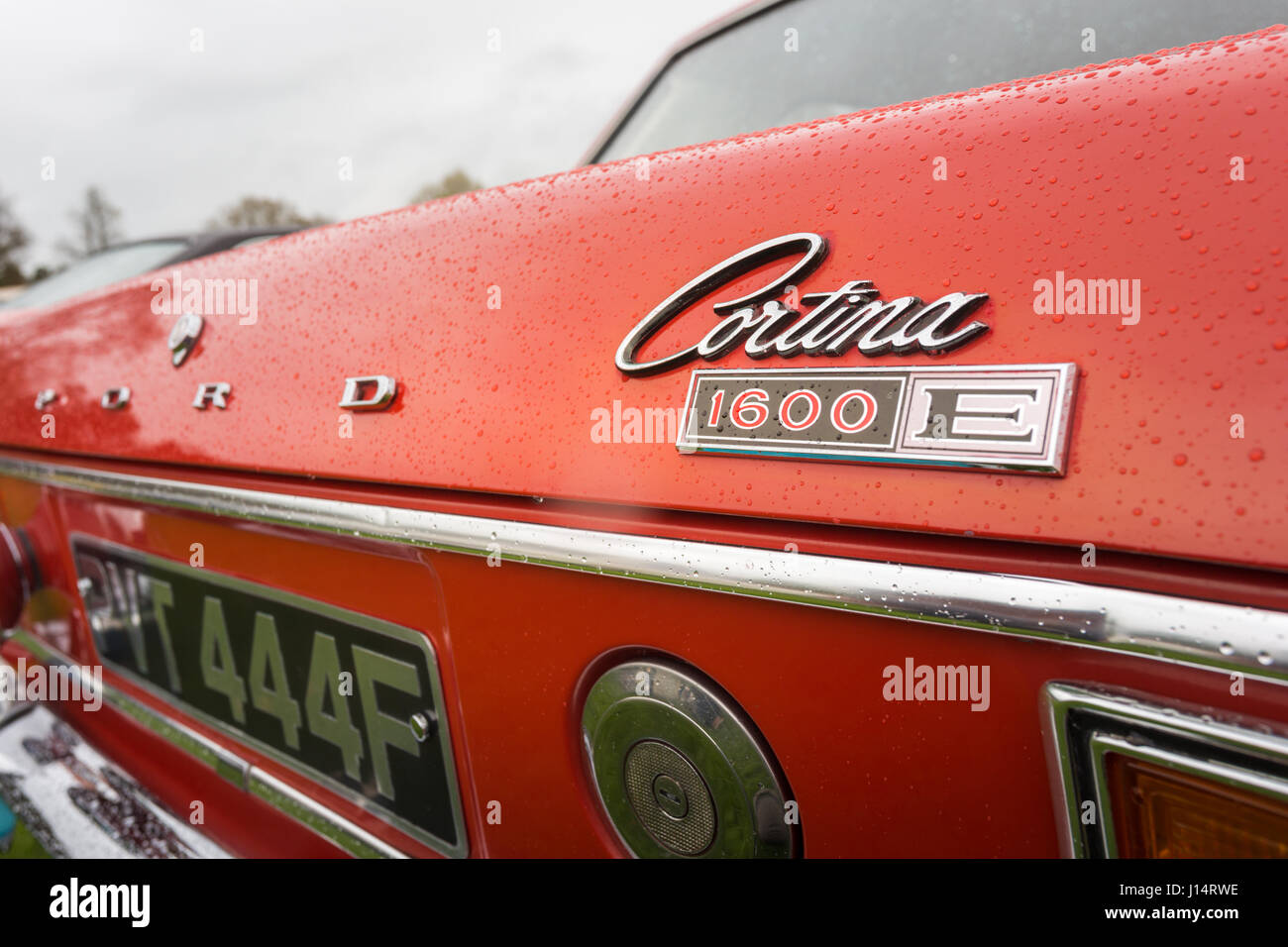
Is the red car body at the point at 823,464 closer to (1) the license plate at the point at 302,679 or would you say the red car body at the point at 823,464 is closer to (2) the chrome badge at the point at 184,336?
(1) the license plate at the point at 302,679

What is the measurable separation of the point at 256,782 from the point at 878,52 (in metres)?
1.68

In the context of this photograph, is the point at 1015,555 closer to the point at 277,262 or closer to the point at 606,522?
the point at 606,522

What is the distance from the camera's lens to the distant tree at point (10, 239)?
36.0m

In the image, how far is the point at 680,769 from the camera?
33.1 inches

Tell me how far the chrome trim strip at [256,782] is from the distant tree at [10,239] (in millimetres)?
43882

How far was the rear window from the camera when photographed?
1.10 m

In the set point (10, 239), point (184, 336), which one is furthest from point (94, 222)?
point (184, 336)

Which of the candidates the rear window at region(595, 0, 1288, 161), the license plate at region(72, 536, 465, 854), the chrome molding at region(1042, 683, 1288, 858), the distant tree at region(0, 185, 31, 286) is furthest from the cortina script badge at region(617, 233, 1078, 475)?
the distant tree at region(0, 185, 31, 286)

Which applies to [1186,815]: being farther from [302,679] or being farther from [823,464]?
[302,679]

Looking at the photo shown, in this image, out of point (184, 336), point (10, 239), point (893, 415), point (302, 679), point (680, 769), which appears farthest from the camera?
point (10, 239)

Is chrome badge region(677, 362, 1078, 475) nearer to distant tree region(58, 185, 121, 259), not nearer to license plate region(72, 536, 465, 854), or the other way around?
license plate region(72, 536, 465, 854)
